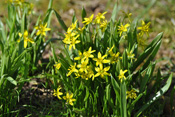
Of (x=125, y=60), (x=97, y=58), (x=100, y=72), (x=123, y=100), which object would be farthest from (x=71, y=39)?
(x=123, y=100)

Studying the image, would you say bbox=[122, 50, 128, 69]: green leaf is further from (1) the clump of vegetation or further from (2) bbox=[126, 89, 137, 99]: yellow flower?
(2) bbox=[126, 89, 137, 99]: yellow flower

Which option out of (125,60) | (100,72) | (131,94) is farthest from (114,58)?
(131,94)

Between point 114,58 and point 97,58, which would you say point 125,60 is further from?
point 97,58

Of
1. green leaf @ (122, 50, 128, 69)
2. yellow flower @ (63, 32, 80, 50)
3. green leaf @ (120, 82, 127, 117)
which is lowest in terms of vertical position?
green leaf @ (120, 82, 127, 117)

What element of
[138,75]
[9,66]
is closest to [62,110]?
[9,66]

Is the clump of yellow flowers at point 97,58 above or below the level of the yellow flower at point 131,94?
above

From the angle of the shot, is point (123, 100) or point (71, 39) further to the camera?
point (71, 39)

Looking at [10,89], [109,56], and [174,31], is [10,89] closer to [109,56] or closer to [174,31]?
[109,56]

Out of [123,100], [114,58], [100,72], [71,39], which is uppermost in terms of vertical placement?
[71,39]

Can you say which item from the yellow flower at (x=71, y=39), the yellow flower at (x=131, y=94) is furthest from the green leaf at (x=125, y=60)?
the yellow flower at (x=71, y=39)

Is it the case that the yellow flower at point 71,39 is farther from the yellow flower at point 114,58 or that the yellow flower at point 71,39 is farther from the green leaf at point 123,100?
the green leaf at point 123,100

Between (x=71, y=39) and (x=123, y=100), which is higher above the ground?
(x=71, y=39)

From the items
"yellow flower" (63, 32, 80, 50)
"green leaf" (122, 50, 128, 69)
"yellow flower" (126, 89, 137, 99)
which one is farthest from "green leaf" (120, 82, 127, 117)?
"yellow flower" (63, 32, 80, 50)
